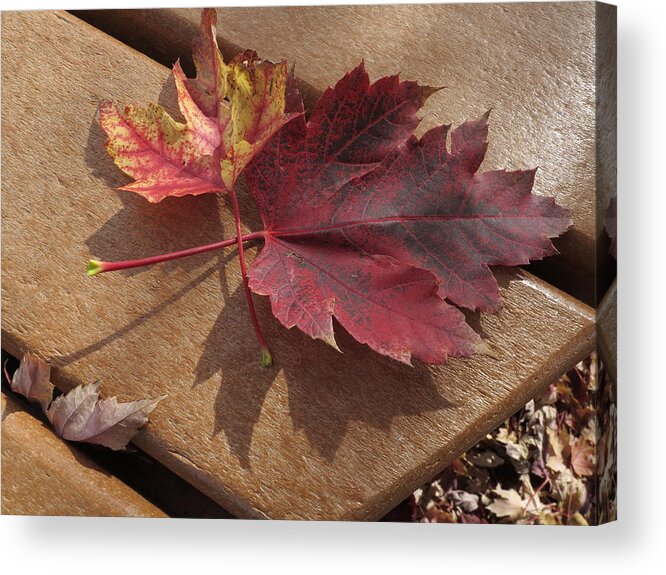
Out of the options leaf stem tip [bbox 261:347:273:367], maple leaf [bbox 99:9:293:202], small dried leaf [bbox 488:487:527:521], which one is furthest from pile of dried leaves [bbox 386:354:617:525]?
maple leaf [bbox 99:9:293:202]

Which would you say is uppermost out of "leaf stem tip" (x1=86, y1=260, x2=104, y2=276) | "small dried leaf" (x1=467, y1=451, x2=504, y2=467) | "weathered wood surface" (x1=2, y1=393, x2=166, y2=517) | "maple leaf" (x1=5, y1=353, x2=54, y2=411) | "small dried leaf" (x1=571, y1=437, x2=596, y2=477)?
"leaf stem tip" (x1=86, y1=260, x2=104, y2=276)

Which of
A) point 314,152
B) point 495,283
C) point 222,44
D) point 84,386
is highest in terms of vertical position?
point 222,44

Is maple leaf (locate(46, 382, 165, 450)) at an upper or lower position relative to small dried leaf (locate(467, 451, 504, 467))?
upper

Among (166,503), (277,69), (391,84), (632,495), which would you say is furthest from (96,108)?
(632,495)

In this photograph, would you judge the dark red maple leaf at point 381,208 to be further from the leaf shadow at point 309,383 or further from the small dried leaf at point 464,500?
the small dried leaf at point 464,500

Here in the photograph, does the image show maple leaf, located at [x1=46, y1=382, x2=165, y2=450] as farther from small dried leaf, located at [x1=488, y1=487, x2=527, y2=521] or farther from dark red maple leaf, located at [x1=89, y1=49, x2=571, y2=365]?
small dried leaf, located at [x1=488, y1=487, x2=527, y2=521]

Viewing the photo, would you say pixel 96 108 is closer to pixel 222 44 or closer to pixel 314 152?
pixel 222 44
